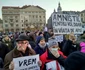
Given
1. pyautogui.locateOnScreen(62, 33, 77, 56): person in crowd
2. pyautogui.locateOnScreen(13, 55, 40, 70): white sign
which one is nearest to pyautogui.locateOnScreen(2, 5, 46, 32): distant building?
pyautogui.locateOnScreen(62, 33, 77, 56): person in crowd

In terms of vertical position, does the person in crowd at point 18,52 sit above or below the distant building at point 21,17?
below

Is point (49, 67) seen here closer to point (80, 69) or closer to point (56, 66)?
point (56, 66)

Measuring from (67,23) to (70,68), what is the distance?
523 cm

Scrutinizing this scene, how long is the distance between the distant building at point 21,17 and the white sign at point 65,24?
340ft

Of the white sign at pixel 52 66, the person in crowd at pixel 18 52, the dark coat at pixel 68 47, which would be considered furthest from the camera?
the dark coat at pixel 68 47

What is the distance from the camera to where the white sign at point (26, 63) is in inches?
142

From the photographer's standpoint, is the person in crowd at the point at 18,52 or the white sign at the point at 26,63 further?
the person in crowd at the point at 18,52

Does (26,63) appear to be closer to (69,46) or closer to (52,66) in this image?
(52,66)

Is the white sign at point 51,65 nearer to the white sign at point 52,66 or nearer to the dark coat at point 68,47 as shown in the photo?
the white sign at point 52,66

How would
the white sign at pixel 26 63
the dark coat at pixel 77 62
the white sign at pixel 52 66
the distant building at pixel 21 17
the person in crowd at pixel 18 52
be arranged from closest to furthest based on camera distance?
the dark coat at pixel 77 62, the white sign at pixel 26 63, the person in crowd at pixel 18 52, the white sign at pixel 52 66, the distant building at pixel 21 17

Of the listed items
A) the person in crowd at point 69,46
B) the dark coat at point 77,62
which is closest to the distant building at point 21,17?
the person in crowd at point 69,46

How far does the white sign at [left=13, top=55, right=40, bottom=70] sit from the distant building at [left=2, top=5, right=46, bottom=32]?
351 ft

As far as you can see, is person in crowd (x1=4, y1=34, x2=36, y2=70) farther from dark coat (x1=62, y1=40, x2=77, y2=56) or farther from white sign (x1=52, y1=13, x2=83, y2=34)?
white sign (x1=52, y1=13, x2=83, y2=34)

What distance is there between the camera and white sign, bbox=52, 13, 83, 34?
7.00 metres
